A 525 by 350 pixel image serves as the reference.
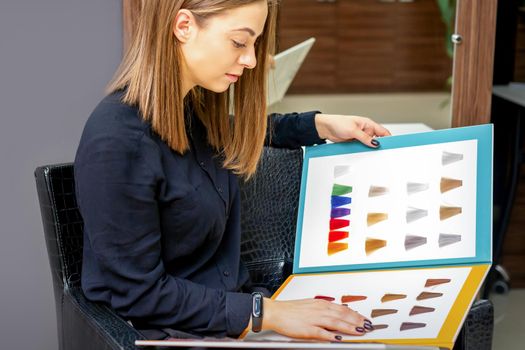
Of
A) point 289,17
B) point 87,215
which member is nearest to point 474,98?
point 289,17

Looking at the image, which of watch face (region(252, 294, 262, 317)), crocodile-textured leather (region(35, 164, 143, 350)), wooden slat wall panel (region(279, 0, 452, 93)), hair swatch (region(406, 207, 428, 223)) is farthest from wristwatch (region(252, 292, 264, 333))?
wooden slat wall panel (region(279, 0, 452, 93))

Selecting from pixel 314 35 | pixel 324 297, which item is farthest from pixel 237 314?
pixel 314 35

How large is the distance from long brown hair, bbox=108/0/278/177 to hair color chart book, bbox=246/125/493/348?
0.69ft

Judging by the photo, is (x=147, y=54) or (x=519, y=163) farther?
(x=519, y=163)

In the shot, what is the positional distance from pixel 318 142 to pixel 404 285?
1.21 ft

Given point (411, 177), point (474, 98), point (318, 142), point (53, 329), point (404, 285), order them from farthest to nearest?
point (474, 98) < point (53, 329) < point (318, 142) < point (411, 177) < point (404, 285)

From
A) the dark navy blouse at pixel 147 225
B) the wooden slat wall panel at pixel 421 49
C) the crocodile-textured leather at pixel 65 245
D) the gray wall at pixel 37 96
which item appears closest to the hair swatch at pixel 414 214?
the dark navy blouse at pixel 147 225

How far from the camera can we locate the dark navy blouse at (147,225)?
127 cm

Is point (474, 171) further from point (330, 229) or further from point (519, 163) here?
point (519, 163)

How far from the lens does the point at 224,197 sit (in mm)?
1462

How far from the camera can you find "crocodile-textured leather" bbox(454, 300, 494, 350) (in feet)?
4.77

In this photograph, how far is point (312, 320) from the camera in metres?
1.28

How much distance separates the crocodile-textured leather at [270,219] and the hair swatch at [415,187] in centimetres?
25

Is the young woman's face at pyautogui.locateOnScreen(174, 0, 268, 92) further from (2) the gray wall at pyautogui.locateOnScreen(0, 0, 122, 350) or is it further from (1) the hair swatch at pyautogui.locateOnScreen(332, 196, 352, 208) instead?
(2) the gray wall at pyautogui.locateOnScreen(0, 0, 122, 350)
